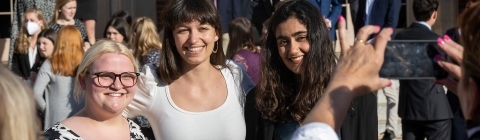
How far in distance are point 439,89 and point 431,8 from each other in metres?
0.75

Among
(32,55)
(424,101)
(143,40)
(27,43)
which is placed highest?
(143,40)

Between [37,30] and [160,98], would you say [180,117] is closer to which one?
[160,98]

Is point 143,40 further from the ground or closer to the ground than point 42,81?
further from the ground

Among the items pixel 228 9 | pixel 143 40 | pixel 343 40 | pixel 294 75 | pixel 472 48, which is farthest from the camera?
Answer: pixel 228 9

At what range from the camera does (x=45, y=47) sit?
8359 mm

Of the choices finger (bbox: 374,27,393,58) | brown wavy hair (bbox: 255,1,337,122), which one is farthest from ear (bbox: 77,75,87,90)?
finger (bbox: 374,27,393,58)

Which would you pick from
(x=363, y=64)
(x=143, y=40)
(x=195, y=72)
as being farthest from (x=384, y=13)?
(x=363, y=64)

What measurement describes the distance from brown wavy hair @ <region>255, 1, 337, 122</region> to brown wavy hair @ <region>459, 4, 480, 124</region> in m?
1.71

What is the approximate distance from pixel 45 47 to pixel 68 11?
5.76 ft

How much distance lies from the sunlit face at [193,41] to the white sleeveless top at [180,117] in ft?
0.67

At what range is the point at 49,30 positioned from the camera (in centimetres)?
872

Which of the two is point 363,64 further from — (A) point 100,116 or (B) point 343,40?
(A) point 100,116

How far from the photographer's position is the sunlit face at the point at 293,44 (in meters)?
3.99

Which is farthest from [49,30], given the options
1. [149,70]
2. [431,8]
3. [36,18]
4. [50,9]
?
[149,70]
